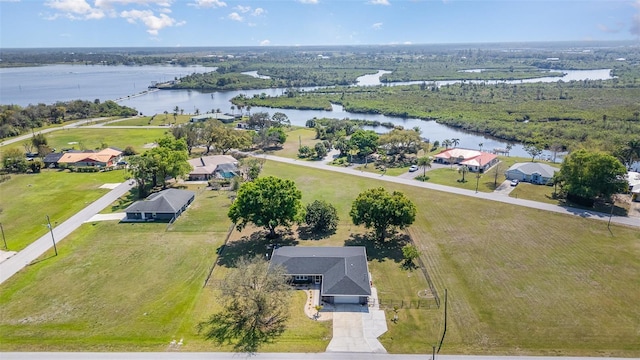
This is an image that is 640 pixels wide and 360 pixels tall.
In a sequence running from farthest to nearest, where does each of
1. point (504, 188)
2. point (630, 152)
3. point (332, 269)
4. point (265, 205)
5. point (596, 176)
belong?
point (630, 152) < point (504, 188) < point (596, 176) < point (265, 205) < point (332, 269)

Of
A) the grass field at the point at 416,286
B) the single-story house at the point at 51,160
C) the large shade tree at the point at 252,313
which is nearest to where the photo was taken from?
the grass field at the point at 416,286

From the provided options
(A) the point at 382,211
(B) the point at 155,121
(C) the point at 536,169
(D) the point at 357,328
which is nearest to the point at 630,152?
(C) the point at 536,169

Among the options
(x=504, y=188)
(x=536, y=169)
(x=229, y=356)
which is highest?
(x=536, y=169)

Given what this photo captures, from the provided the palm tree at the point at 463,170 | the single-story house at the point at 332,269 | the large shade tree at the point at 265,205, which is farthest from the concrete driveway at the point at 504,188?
the large shade tree at the point at 265,205

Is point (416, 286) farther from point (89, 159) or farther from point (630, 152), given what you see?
point (89, 159)

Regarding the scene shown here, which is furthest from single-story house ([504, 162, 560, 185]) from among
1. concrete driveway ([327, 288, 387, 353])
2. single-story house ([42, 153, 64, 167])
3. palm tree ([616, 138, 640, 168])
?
single-story house ([42, 153, 64, 167])

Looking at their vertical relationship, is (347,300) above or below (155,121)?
below

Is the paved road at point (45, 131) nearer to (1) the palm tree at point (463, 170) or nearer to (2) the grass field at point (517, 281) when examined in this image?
(2) the grass field at point (517, 281)
